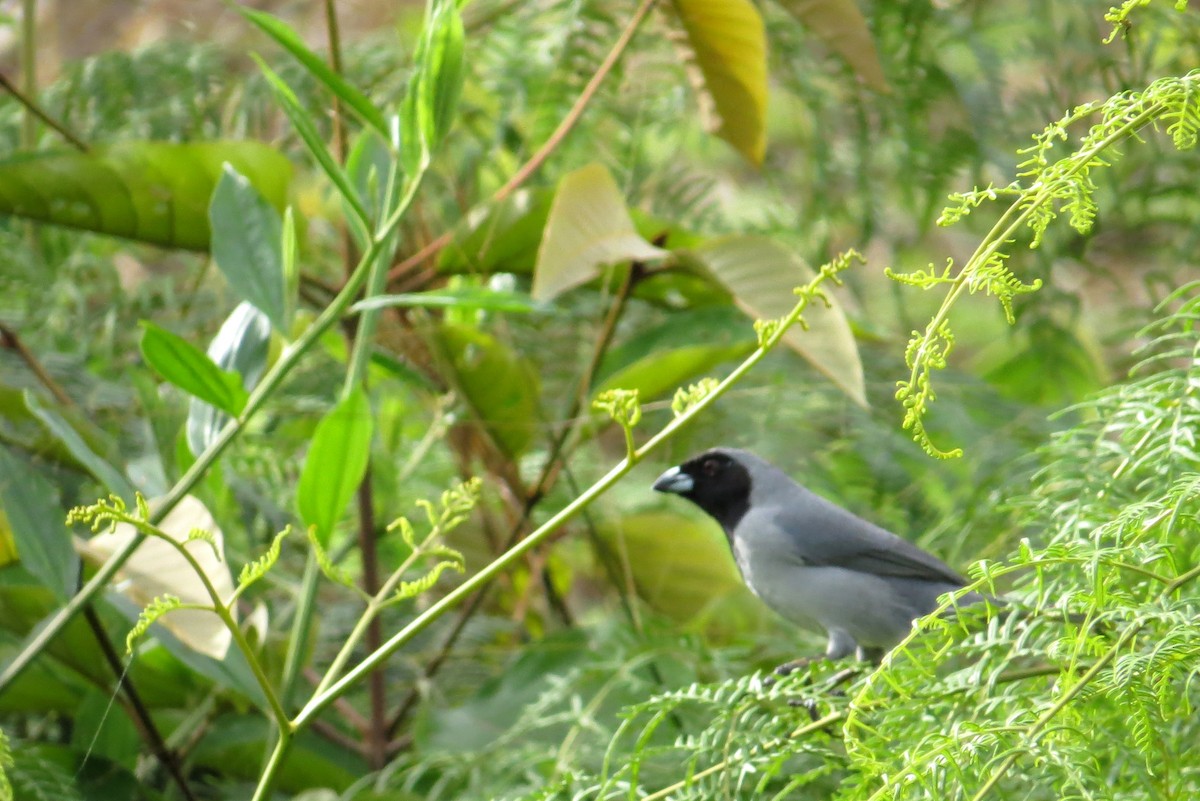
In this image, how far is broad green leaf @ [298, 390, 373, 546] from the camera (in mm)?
990

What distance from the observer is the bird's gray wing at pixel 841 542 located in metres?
1.43

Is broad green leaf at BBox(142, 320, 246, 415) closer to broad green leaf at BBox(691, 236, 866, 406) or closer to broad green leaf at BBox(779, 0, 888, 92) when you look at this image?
broad green leaf at BBox(691, 236, 866, 406)

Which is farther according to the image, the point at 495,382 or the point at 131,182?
the point at 495,382

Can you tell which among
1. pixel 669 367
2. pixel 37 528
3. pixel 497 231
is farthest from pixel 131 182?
pixel 669 367

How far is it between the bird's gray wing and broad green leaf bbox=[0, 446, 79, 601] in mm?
775

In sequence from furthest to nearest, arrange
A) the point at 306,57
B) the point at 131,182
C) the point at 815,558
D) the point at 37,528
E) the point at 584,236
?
the point at 815,558 < the point at 131,182 < the point at 584,236 < the point at 37,528 < the point at 306,57

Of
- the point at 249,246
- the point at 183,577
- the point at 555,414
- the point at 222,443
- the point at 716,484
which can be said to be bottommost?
the point at 716,484

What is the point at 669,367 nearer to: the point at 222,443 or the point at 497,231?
the point at 497,231

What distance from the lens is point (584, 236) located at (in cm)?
125

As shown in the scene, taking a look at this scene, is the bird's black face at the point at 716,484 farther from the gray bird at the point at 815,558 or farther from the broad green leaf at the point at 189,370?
the broad green leaf at the point at 189,370

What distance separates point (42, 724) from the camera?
147cm

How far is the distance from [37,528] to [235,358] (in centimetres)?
20

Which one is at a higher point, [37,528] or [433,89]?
[433,89]

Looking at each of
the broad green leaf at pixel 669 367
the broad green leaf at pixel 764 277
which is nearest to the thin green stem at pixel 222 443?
the broad green leaf at pixel 764 277
